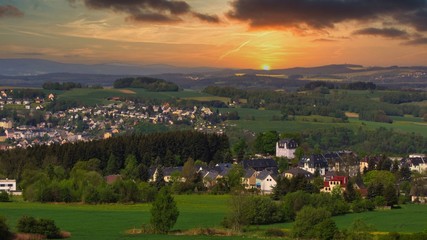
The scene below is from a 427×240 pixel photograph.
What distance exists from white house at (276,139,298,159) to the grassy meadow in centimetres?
3229

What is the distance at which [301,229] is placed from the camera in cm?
4409

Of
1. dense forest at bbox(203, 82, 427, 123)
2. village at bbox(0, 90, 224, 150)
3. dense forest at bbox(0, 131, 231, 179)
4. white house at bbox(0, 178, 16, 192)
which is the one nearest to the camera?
white house at bbox(0, 178, 16, 192)

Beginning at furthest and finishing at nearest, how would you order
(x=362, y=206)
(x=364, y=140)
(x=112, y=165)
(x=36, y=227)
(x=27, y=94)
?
1. (x=27, y=94)
2. (x=364, y=140)
3. (x=112, y=165)
4. (x=362, y=206)
5. (x=36, y=227)

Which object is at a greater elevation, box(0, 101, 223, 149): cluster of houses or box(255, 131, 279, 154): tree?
box(255, 131, 279, 154): tree

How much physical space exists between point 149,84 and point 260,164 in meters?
102

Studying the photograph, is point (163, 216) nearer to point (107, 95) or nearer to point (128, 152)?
point (128, 152)

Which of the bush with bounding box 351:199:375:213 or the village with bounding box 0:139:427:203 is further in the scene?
the village with bounding box 0:139:427:203

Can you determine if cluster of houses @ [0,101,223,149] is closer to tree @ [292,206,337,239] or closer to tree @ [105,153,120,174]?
tree @ [105,153,120,174]

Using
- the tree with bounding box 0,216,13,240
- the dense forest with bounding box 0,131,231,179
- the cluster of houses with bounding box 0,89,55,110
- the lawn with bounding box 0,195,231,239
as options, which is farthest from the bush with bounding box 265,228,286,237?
the cluster of houses with bounding box 0,89,55,110

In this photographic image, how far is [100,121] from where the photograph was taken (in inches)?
5694

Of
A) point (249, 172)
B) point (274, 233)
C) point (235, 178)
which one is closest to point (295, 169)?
point (249, 172)

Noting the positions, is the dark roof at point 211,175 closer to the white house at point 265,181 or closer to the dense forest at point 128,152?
the white house at point 265,181

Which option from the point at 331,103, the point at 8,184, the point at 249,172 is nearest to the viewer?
the point at 8,184

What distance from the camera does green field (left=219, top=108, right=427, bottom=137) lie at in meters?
126
